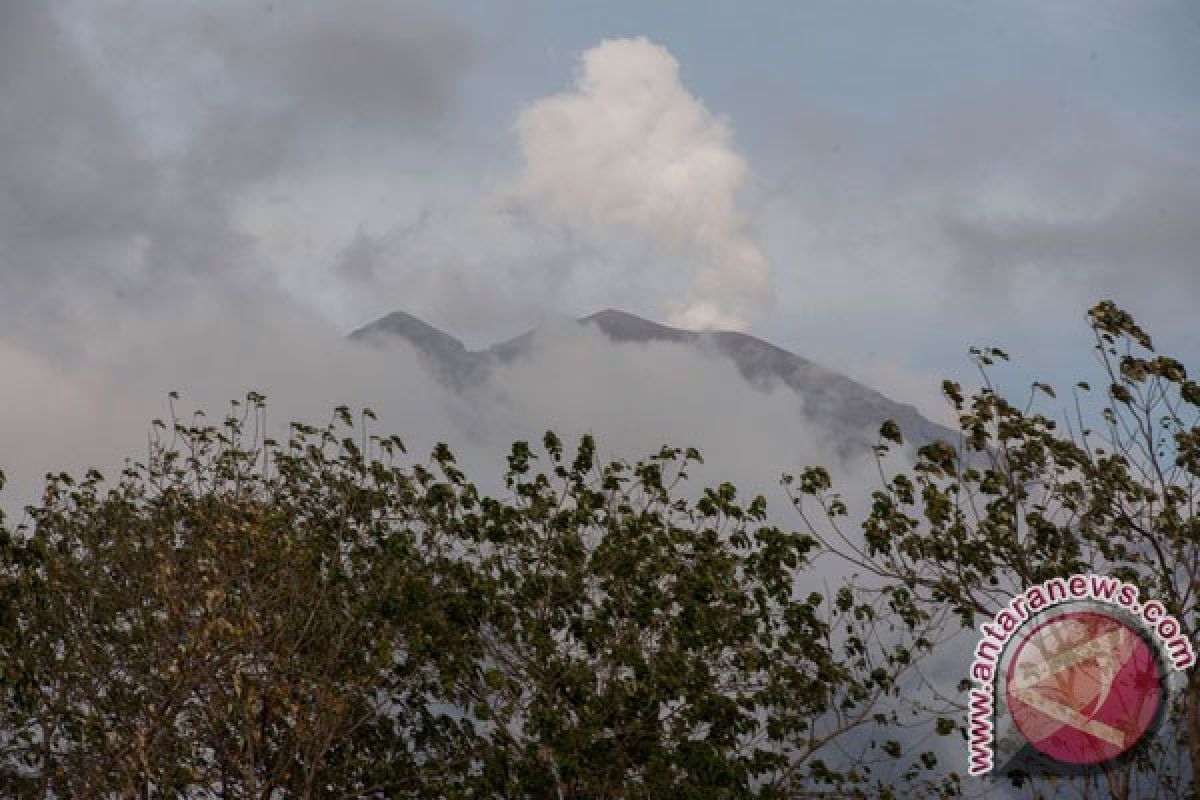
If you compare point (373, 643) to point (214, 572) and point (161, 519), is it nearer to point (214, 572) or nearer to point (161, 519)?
point (214, 572)

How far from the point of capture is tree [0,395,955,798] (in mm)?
17500

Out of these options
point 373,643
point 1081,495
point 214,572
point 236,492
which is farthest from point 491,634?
point 1081,495

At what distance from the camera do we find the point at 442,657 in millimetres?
18266

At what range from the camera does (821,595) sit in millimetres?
19562

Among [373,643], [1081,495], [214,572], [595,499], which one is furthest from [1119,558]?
[214,572]

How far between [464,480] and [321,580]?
224 cm

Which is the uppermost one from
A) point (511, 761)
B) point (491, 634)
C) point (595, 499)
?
point (595, 499)

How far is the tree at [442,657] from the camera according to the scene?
57.4ft

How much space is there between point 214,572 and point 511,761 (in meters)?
4.04

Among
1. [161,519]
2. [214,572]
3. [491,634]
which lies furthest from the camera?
[161,519]

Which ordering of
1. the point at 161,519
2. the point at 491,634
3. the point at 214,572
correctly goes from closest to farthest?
the point at 214,572 → the point at 491,634 → the point at 161,519

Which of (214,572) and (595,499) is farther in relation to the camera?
(595,499)

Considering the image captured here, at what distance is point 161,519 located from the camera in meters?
21.3

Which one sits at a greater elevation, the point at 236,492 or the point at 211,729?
the point at 236,492
